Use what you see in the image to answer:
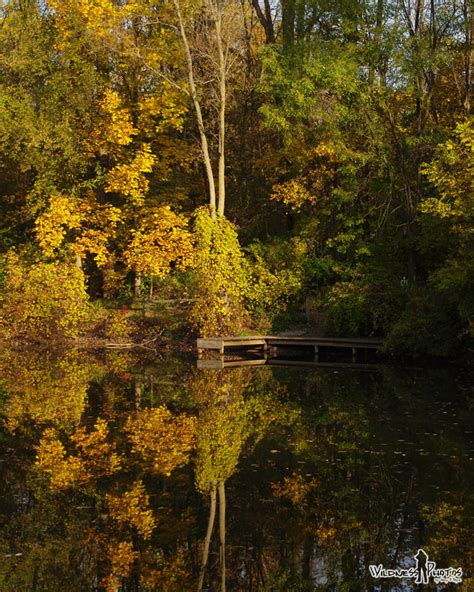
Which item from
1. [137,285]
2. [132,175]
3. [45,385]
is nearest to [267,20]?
[132,175]

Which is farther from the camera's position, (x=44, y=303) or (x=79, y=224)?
(x=79, y=224)

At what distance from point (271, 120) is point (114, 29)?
5.99 meters

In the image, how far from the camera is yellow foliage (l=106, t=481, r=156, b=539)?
9.17 meters

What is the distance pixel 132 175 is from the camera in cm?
2786

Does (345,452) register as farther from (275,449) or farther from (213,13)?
(213,13)

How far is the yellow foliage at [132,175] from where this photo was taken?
91.8 feet

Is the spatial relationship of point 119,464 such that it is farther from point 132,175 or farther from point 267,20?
point 267,20

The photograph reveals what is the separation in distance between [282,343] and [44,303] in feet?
24.6

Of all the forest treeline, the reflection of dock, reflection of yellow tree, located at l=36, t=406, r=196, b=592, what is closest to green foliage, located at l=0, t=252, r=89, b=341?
the forest treeline

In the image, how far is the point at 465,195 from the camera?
20.8 metres

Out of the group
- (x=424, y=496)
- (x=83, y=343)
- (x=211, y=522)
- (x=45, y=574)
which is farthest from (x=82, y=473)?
(x=83, y=343)

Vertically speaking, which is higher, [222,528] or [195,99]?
[195,99]

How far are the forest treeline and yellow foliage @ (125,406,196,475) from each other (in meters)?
10.3

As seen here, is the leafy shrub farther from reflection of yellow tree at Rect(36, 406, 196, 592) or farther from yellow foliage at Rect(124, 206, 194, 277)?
reflection of yellow tree at Rect(36, 406, 196, 592)
